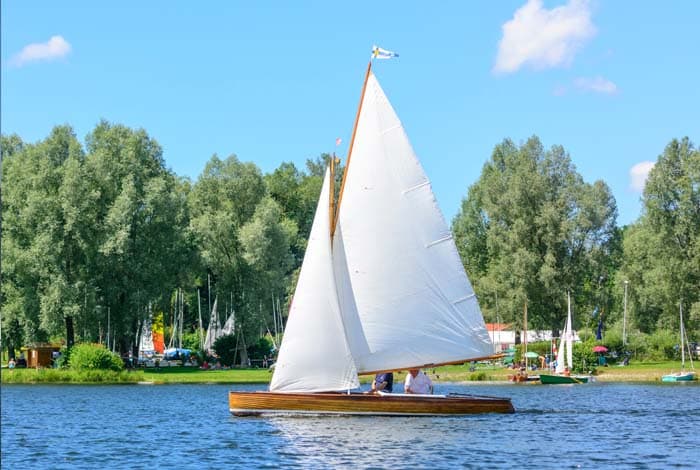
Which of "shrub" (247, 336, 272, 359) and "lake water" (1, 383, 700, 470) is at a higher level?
"shrub" (247, 336, 272, 359)

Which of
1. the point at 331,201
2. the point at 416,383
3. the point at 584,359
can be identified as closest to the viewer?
the point at 331,201

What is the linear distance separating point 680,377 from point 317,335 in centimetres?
4948

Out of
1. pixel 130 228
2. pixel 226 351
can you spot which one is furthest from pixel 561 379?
pixel 130 228

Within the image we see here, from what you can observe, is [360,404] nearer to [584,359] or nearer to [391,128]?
[391,128]

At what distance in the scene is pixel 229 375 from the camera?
295 feet

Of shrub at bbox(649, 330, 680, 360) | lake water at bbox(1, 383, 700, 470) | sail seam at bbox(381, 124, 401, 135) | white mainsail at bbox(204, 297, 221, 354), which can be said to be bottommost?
lake water at bbox(1, 383, 700, 470)

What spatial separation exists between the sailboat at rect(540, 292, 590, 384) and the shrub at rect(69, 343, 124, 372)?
1375 inches

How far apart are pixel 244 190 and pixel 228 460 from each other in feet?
259

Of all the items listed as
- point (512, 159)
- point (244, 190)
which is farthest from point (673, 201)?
point (244, 190)

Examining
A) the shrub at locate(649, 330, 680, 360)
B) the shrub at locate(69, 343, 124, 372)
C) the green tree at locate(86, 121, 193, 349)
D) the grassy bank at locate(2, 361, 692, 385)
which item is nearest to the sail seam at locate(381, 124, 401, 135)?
the grassy bank at locate(2, 361, 692, 385)

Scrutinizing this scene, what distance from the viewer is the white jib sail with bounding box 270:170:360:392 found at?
42.7m

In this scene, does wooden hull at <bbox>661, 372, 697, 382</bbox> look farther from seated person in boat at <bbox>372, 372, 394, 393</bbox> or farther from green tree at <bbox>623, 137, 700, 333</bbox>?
seated person in boat at <bbox>372, 372, 394, 393</bbox>

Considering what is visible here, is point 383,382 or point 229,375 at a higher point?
point 383,382

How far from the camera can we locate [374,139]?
43406 millimetres
